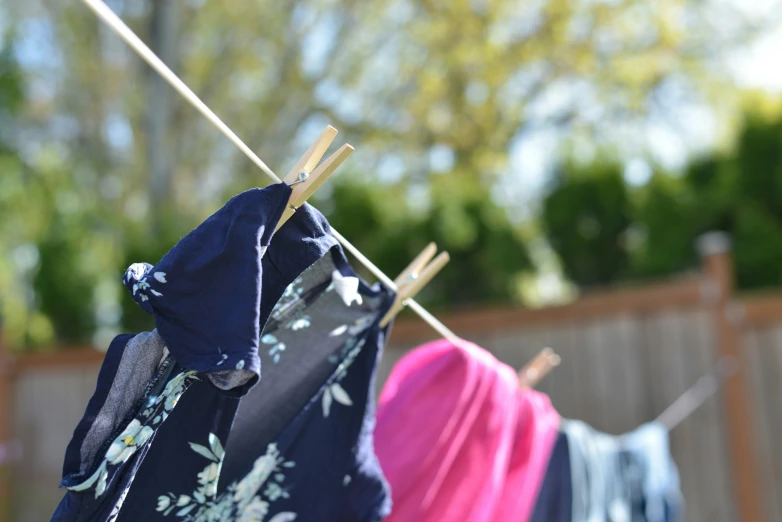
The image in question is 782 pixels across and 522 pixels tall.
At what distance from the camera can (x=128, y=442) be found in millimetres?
910

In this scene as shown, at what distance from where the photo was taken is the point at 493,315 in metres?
2.86

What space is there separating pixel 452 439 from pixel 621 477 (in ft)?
2.28

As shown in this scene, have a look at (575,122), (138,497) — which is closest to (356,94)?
(575,122)

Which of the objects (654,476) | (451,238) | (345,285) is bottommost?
(654,476)

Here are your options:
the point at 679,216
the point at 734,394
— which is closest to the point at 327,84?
the point at 679,216

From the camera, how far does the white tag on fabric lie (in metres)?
1.21

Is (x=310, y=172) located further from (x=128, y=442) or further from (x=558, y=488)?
(x=558, y=488)

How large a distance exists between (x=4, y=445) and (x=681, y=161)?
10.00ft

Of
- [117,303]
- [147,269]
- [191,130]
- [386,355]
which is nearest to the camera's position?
[147,269]

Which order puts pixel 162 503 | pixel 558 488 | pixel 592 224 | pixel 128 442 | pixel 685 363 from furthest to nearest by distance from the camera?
pixel 592 224 < pixel 685 363 < pixel 558 488 < pixel 162 503 < pixel 128 442

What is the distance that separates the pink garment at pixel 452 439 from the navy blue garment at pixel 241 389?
212 millimetres

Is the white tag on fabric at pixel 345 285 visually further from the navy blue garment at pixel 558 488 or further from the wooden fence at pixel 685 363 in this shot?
the wooden fence at pixel 685 363

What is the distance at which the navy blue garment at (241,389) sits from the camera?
0.90 metres

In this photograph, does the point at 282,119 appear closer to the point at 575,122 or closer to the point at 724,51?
the point at 575,122
